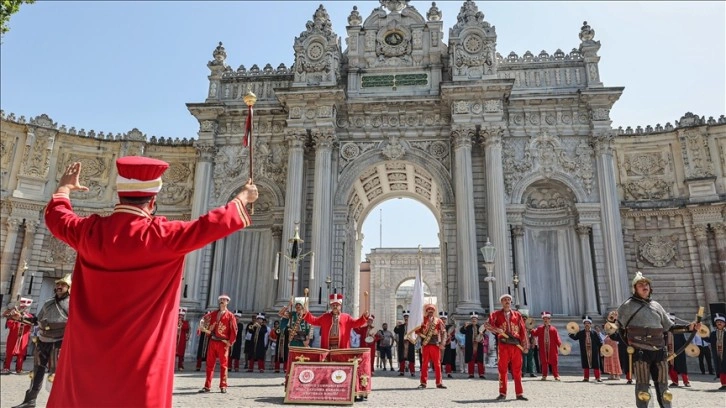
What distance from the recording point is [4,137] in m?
24.3

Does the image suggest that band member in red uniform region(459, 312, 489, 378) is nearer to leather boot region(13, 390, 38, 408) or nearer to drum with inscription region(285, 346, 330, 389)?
drum with inscription region(285, 346, 330, 389)

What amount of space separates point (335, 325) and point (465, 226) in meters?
10.9

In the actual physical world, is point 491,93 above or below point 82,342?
above

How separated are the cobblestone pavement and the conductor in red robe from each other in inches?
246

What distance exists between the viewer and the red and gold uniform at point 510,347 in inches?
392

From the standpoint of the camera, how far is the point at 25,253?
23547 millimetres

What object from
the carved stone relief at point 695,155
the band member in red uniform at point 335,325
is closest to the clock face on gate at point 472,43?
the carved stone relief at point 695,155

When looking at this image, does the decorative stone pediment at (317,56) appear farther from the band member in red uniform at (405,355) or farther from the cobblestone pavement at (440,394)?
the cobblestone pavement at (440,394)

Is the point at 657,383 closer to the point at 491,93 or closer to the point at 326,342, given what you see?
the point at 326,342

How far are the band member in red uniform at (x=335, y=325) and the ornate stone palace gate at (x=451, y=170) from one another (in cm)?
901

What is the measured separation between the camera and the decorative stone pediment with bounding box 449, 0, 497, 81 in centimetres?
2175

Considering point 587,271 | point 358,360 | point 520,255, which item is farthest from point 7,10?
point 587,271

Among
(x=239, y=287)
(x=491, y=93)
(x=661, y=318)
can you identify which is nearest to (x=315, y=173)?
(x=239, y=287)

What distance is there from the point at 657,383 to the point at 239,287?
18.3m
